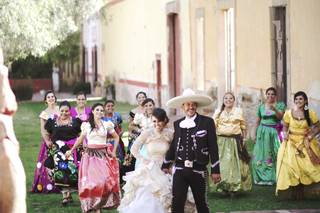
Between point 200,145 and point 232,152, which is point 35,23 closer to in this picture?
point 232,152

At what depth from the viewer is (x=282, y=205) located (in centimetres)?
1181

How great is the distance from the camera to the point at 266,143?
1378 cm

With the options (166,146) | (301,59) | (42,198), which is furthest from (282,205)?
(301,59)

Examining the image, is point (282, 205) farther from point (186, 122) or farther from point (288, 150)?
point (186, 122)

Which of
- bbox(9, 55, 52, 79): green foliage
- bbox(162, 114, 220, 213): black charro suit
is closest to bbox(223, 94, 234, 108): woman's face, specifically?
bbox(162, 114, 220, 213): black charro suit

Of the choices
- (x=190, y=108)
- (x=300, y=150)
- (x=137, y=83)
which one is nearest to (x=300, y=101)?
(x=300, y=150)

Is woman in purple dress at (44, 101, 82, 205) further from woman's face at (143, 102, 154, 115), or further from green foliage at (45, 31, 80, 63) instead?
green foliage at (45, 31, 80, 63)

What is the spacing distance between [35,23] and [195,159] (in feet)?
52.4

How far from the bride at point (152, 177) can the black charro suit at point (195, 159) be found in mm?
554

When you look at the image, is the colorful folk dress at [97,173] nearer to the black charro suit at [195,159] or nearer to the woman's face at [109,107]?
the woman's face at [109,107]

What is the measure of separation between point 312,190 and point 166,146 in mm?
2971

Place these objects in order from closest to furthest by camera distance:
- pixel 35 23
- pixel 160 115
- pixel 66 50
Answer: pixel 160 115 < pixel 35 23 < pixel 66 50

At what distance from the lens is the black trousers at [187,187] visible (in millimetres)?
9391

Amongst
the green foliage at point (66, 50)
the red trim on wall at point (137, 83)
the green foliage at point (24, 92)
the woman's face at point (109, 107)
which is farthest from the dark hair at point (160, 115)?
the green foliage at point (66, 50)
